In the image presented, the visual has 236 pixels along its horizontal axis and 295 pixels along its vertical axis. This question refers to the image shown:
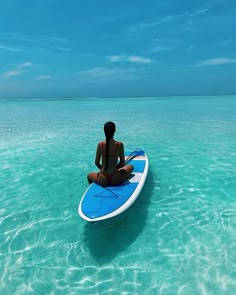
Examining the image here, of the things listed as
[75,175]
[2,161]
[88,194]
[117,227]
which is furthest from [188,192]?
[2,161]

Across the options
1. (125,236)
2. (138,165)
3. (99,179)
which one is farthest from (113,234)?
(138,165)

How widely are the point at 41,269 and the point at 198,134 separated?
14603 millimetres

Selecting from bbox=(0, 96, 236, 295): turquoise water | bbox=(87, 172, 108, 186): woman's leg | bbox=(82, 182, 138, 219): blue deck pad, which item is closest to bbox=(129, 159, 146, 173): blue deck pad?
bbox=(0, 96, 236, 295): turquoise water

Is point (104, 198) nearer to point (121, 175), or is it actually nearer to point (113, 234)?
point (113, 234)

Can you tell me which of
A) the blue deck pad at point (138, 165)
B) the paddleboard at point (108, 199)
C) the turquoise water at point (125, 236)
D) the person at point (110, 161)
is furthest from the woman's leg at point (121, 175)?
the turquoise water at point (125, 236)

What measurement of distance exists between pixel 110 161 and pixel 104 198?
943 millimetres

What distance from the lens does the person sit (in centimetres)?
575

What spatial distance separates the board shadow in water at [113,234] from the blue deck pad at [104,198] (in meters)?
0.70

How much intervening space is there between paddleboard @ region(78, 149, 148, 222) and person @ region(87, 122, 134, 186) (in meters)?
0.16

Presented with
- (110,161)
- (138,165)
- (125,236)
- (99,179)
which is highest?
(110,161)

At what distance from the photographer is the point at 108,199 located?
18.0ft

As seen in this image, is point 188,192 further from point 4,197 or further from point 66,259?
point 4,197

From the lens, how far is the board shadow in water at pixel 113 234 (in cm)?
494

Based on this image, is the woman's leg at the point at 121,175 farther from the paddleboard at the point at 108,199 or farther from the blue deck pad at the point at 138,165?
the blue deck pad at the point at 138,165
